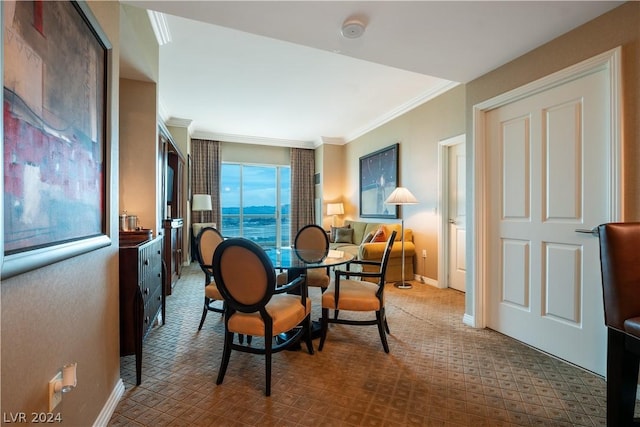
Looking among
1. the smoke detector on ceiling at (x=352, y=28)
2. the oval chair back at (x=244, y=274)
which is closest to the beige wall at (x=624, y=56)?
the smoke detector on ceiling at (x=352, y=28)

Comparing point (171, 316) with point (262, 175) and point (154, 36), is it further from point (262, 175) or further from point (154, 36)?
point (262, 175)

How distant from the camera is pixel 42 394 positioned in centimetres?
95

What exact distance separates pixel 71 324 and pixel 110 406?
0.68m

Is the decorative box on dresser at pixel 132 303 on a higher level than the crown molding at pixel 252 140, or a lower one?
lower

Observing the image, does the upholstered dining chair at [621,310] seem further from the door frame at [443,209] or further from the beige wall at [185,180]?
the beige wall at [185,180]

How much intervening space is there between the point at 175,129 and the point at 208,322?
4.09 m

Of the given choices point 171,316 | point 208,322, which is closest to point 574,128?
point 208,322

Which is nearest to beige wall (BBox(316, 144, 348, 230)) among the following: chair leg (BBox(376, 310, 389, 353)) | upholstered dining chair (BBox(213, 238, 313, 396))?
chair leg (BBox(376, 310, 389, 353))

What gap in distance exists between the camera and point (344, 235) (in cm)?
568

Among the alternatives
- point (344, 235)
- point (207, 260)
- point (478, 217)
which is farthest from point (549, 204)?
point (344, 235)

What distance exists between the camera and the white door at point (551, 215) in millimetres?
1875

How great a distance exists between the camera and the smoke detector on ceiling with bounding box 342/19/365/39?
1858 mm

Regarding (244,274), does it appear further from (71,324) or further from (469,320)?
(469,320)

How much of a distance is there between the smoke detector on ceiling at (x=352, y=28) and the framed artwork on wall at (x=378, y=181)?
119 inches
